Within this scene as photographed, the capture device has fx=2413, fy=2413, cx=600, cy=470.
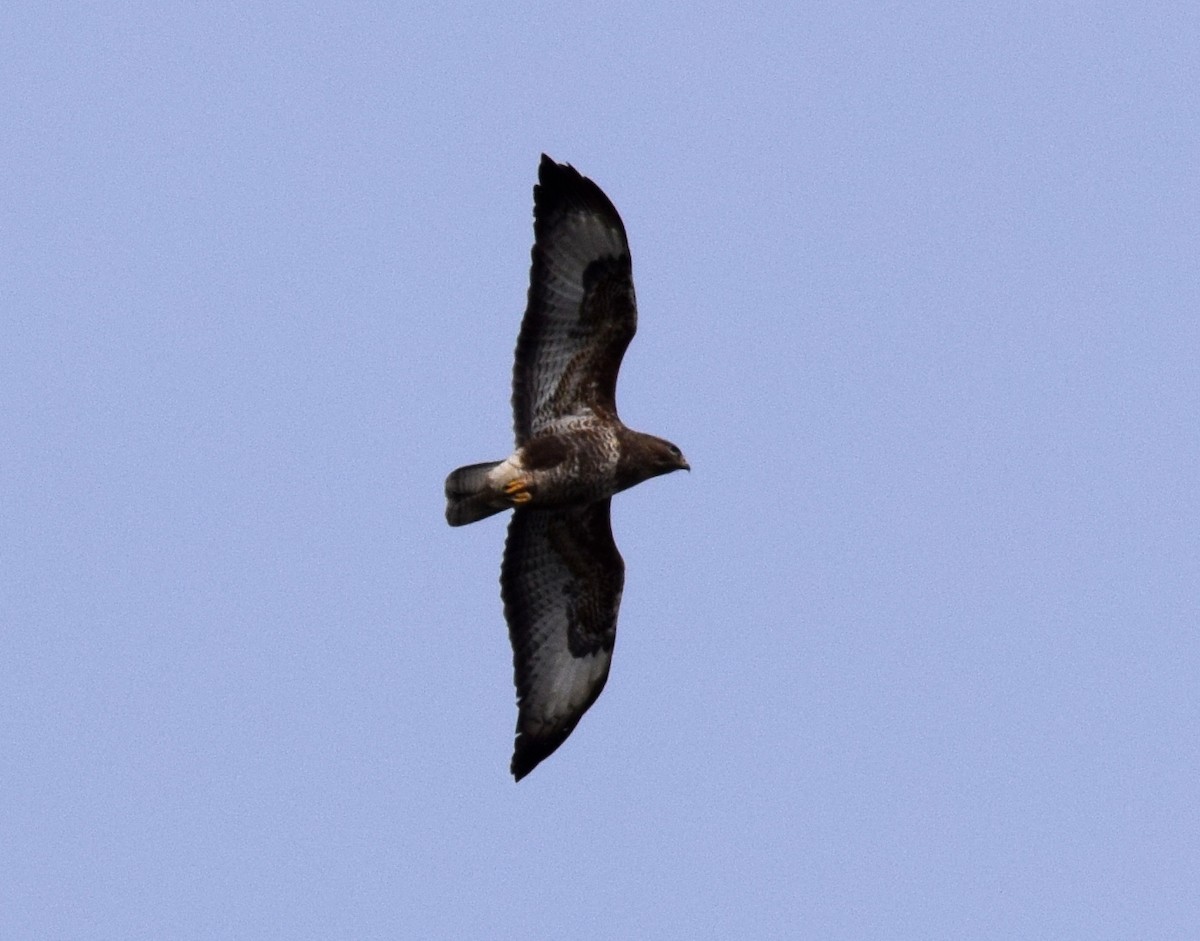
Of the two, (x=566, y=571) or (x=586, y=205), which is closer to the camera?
(x=586, y=205)

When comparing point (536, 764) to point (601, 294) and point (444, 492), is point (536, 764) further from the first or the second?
point (601, 294)

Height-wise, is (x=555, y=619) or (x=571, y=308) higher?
(x=571, y=308)

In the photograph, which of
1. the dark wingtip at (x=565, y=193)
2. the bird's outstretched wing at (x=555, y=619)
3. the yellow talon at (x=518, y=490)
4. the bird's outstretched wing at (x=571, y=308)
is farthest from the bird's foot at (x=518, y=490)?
the dark wingtip at (x=565, y=193)

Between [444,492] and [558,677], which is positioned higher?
[444,492]

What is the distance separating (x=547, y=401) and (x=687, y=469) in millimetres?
1249

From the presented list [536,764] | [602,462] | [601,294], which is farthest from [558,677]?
[601,294]

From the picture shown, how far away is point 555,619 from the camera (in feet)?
63.0

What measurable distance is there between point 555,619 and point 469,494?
1643 mm

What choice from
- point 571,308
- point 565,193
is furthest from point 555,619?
point 565,193

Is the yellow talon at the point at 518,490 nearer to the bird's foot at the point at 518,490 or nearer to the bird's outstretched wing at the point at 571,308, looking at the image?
the bird's foot at the point at 518,490

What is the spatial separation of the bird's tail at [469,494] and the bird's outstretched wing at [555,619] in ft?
2.98

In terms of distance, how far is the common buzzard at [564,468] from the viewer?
1803 centimetres

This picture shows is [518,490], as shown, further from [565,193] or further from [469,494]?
[565,193]

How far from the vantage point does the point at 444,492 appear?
18125mm
